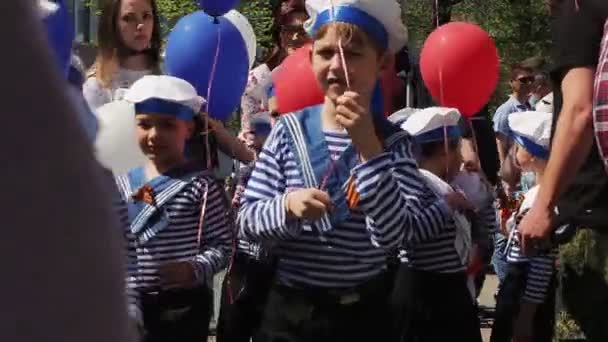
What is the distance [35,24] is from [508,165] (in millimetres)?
8836

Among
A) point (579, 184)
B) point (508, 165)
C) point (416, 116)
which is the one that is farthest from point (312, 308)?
point (508, 165)

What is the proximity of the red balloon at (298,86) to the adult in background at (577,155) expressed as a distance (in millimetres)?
1269

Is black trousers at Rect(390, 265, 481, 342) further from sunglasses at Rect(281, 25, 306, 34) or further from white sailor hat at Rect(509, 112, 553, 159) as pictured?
sunglasses at Rect(281, 25, 306, 34)

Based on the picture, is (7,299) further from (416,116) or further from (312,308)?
(416,116)

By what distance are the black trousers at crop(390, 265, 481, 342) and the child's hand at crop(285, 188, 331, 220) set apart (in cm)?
175

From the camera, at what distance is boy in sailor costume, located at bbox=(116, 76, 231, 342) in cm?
518

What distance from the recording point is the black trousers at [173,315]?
5176 millimetres

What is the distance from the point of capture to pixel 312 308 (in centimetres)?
414

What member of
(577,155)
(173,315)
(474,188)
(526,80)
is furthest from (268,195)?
(526,80)

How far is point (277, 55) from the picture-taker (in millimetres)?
7078

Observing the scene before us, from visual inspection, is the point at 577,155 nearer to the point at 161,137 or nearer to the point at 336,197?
the point at 336,197

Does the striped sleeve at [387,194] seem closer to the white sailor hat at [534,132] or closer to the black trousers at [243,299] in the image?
the black trousers at [243,299]

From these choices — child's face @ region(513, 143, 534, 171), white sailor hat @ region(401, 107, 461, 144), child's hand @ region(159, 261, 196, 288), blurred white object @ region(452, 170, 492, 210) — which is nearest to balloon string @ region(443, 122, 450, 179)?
white sailor hat @ region(401, 107, 461, 144)

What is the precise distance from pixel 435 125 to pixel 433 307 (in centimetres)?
88
